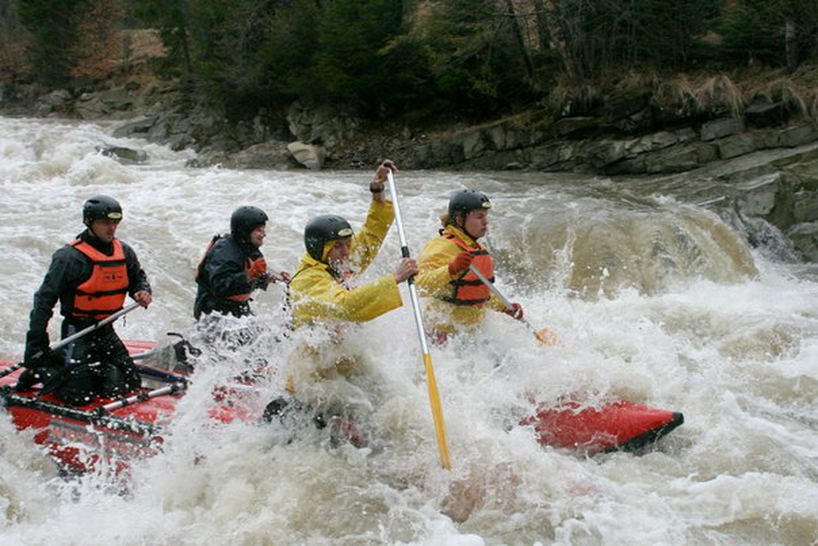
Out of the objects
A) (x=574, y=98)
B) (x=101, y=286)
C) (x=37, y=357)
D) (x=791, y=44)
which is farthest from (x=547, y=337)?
(x=574, y=98)

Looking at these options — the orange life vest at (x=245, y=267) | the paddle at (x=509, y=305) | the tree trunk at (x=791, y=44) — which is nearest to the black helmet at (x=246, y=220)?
the orange life vest at (x=245, y=267)

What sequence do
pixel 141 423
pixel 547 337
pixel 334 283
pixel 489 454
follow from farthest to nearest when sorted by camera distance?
1. pixel 547 337
2. pixel 141 423
3. pixel 489 454
4. pixel 334 283

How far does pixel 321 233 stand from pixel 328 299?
450mm

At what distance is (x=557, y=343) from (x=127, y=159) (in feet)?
51.7

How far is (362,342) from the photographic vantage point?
4672 millimetres

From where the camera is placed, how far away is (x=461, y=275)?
534cm

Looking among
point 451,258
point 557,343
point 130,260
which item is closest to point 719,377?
point 557,343

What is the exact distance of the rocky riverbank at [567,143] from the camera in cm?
1174

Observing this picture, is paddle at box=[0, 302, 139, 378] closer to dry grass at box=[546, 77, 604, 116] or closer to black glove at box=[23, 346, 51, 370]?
black glove at box=[23, 346, 51, 370]

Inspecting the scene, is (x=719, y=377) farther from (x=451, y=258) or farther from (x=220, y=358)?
(x=220, y=358)

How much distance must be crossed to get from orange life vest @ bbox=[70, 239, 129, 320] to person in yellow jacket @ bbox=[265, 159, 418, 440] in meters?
1.53

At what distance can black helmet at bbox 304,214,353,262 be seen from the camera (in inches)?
175

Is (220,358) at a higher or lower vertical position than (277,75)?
lower

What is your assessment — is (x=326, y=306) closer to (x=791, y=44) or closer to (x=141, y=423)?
(x=141, y=423)
